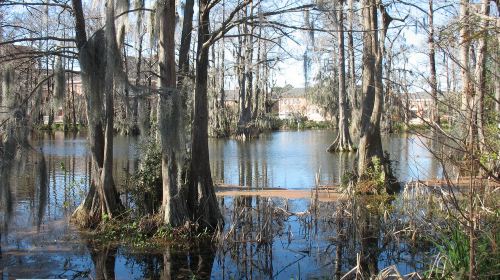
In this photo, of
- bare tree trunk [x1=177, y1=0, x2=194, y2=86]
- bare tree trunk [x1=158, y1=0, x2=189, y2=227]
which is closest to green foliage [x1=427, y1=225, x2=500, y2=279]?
bare tree trunk [x1=158, y1=0, x2=189, y2=227]

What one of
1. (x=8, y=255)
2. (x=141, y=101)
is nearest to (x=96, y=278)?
(x=8, y=255)

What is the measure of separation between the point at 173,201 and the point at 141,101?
6.13ft

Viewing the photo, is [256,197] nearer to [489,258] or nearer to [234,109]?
[489,258]

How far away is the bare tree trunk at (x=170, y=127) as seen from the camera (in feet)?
25.9

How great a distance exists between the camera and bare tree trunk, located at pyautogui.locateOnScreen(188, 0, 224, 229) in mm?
8844

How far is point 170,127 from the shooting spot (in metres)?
7.90

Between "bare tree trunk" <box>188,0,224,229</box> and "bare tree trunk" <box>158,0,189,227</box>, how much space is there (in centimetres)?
29

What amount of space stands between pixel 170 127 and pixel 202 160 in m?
1.36

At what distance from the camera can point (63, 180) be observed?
1554 cm

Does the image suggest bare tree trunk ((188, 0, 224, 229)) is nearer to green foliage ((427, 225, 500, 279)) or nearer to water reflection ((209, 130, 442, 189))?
green foliage ((427, 225, 500, 279))

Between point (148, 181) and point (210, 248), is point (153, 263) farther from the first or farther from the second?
point (148, 181)

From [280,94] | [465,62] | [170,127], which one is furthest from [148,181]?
[280,94]

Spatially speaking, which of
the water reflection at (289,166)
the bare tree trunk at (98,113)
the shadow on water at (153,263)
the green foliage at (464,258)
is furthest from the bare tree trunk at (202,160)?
the water reflection at (289,166)

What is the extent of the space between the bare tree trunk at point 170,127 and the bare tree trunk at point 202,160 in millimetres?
288
